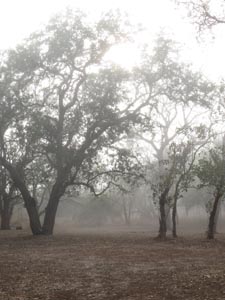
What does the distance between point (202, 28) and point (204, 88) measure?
13434 mm

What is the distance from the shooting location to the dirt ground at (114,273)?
37.6ft

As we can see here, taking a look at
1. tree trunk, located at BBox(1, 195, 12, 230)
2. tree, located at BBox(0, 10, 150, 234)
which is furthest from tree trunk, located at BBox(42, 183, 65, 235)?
tree trunk, located at BBox(1, 195, 12, 230)

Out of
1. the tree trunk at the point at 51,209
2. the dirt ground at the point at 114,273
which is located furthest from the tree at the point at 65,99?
the dirt ground at the point at 114,273

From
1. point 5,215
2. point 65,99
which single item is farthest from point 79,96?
point 5,215

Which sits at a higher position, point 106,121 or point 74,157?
point 106,121

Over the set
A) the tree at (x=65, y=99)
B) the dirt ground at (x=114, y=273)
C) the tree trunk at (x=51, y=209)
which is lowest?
the dirt ground at (x=114, y=273)

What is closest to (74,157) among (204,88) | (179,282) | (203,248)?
(204,88)

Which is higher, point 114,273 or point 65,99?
point 65,99

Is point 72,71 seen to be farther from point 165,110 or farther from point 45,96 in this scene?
point 165,110

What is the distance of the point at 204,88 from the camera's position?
3109 cm

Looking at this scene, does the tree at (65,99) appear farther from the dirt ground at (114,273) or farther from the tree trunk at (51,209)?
the dirt ground at (114,273)

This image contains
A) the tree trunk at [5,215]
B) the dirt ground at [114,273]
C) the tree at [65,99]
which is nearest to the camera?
the dirt ground at [114,273]

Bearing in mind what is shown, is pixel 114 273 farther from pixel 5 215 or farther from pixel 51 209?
pixel 5 215

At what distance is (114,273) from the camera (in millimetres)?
14336
